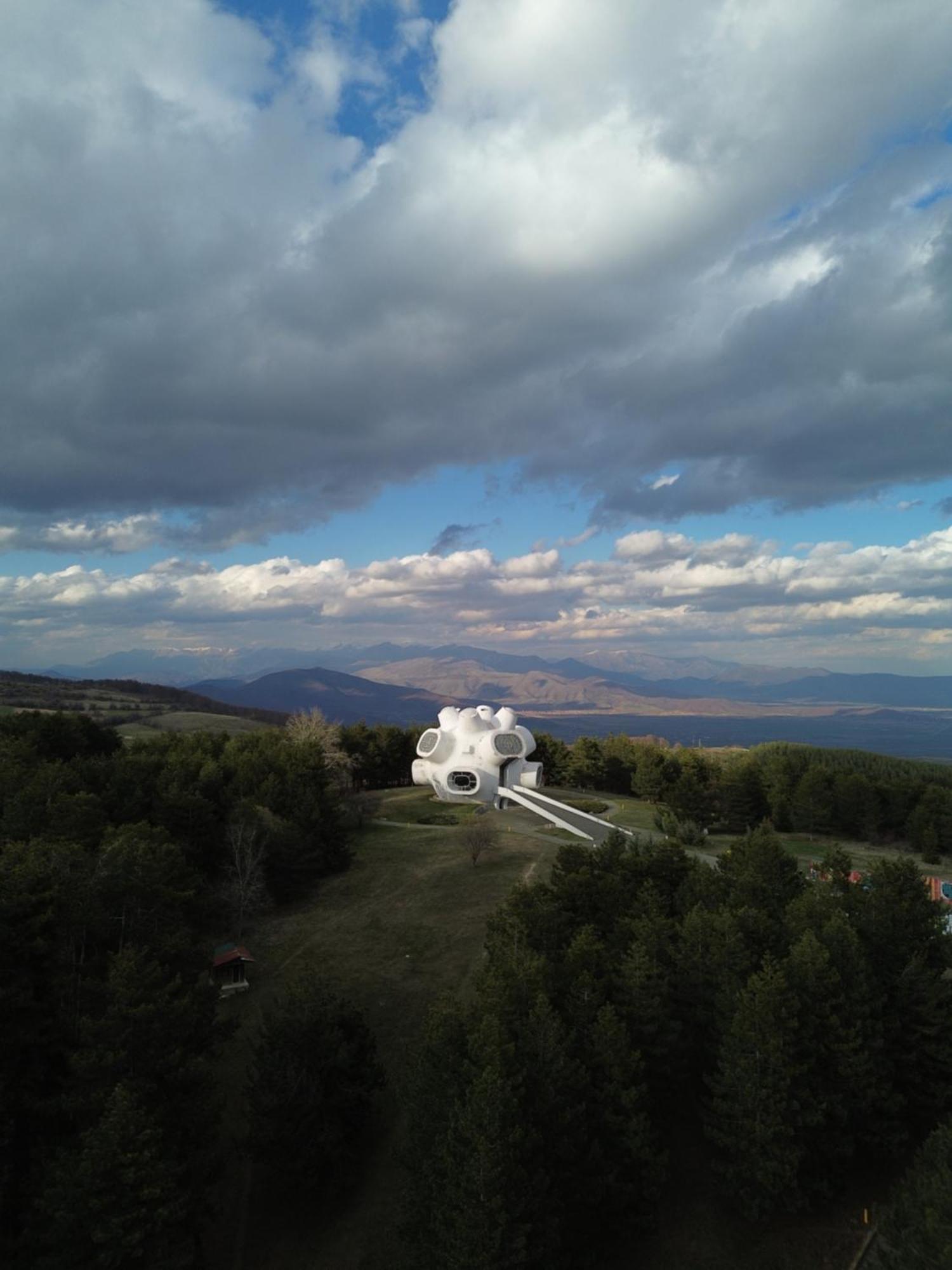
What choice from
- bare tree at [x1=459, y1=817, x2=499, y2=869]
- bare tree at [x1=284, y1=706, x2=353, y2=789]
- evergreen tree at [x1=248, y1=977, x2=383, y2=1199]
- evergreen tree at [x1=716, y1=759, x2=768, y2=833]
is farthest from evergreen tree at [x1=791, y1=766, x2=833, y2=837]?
evergreen tree at [x1=248, y1=977, x2=383, y2=1199]

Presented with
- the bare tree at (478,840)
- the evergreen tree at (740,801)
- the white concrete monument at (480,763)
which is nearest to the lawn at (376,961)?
the bare tree at (478,840)

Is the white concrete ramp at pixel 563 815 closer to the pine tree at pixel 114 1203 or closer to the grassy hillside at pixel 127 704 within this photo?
the pine tree at pixel 114 1203

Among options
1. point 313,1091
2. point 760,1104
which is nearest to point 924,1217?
point 760,1104

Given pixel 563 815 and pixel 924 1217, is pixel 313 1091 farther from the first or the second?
pixel 563 815

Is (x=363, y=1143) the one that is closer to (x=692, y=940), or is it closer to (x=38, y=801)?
(x=692, y=940)

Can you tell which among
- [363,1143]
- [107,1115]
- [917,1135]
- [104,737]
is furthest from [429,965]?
[104,737]

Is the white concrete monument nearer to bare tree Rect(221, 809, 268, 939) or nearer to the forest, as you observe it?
bare tree Rect(221, 809, 268, 939)

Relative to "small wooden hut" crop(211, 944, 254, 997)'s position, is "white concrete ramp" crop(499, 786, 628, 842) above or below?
above
